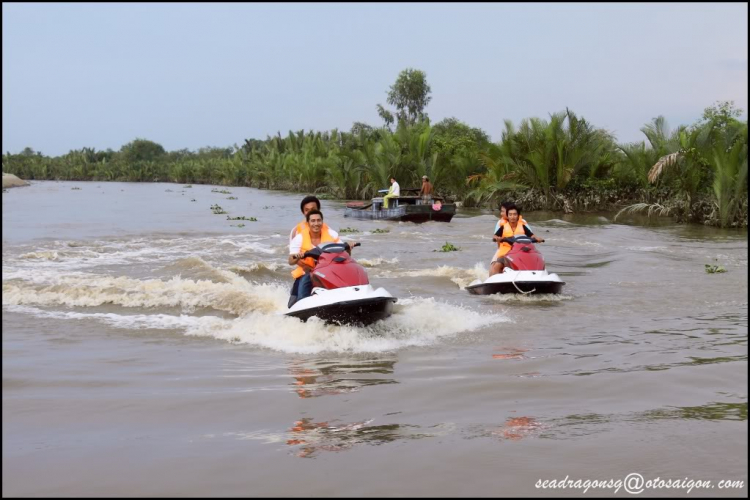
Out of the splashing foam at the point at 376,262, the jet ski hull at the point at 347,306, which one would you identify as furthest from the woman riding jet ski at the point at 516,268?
the splashing foam at the point at 376,262

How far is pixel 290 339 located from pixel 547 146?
78.4 feet

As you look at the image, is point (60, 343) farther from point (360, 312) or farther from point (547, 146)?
point (547, 146)

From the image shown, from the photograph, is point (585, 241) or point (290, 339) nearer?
point (290, 339)

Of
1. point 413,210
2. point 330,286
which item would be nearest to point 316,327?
point 330,286

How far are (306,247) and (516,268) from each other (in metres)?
3.77

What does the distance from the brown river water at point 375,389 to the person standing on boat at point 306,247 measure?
0.52 meters

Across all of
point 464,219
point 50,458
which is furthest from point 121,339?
point 464,219

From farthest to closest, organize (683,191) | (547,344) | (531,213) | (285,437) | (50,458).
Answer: (531,213), (683,191), (547,344), (285,437), (50,458)

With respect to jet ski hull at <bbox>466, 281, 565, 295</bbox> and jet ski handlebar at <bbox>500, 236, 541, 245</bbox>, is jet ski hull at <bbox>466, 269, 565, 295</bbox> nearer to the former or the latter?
jet ski hull at <bbox>466, 281, 565, 295</bbox>

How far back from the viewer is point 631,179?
1214 inches

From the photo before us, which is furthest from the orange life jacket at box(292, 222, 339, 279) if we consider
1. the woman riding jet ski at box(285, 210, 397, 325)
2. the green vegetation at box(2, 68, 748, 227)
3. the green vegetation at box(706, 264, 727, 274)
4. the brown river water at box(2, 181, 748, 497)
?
the green vegetation at box(2, 68, 748, 227)

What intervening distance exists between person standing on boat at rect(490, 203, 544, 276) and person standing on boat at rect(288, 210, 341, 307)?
Answer: 11.4ft

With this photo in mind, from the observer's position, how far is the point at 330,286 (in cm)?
826

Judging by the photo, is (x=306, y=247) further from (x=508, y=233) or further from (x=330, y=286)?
(x=508, y=233)
